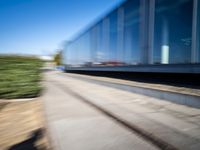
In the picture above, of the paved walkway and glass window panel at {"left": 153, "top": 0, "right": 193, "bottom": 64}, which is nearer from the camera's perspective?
the paved walkway

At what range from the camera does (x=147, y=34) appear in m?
15.3

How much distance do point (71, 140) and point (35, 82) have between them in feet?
18.5

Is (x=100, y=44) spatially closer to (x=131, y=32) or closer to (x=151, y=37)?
(x=131, y=32)

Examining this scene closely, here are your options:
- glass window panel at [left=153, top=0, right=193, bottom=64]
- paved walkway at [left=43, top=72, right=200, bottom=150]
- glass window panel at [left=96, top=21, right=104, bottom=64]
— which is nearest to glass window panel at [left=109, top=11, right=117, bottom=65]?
glass window panel at [left=96, top=21, right=104, bottom=64]

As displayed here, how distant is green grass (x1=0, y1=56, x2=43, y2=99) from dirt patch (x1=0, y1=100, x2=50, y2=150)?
1.92 feet

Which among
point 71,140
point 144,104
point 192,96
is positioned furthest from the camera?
point 144,104

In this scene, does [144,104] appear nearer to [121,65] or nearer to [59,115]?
[59,115]

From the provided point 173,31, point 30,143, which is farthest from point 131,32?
point 30,143

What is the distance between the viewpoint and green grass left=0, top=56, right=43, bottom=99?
30.7ft

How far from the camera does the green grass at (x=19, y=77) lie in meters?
9.34

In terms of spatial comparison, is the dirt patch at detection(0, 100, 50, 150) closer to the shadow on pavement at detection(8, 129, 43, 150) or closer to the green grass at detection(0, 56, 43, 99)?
the shadow on pavement at detection(8, 129, 43, 150)

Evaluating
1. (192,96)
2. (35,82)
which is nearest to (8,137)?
(35,82)

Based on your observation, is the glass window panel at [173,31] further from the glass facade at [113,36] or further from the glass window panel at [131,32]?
the glass facade at [113,36]

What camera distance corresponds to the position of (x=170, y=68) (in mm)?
11680
